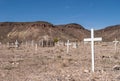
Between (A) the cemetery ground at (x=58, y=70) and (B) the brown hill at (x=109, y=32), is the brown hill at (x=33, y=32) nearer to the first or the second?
(B) the brown hill at (x=109, y=32)

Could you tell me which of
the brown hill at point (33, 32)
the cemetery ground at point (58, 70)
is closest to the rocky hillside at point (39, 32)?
the brown hill at point (33, 32)

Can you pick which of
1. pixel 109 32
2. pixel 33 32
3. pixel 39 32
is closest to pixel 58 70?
pixel 39 32

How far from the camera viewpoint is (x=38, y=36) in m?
138

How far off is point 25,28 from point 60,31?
20.3m

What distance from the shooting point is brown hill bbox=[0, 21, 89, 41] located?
141250 millimetres

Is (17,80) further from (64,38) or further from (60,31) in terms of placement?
(60,31)

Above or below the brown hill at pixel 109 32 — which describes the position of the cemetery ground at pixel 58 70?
below

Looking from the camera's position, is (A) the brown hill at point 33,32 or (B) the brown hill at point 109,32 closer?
(A) the brown hill at point 33,32

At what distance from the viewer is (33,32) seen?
14500 centimetres

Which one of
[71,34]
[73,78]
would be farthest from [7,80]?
[71,34]

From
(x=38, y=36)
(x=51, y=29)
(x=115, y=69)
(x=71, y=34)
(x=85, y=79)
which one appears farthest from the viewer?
(x=71, y=34)

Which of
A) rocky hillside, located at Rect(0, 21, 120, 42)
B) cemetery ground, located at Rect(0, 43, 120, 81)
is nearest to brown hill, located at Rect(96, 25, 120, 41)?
rocky hillside, located at Rect(0, 21, 120, 42)

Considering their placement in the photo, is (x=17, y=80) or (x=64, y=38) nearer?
(x=17, y=80)

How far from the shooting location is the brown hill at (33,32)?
463ft
